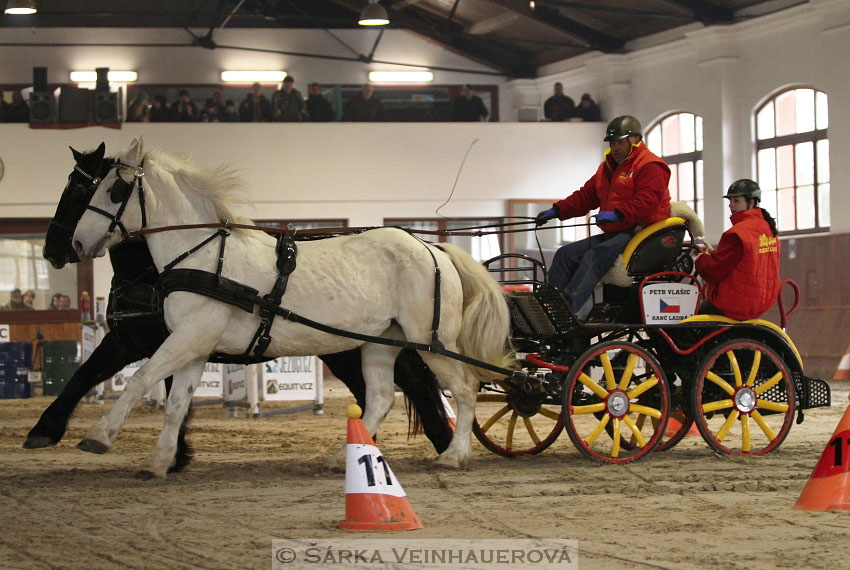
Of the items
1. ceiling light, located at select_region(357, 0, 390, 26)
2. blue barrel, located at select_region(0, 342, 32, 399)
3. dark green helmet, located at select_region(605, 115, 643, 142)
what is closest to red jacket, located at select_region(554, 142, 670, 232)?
dark green helmet, located at select_region(605, 115, 643, 142)

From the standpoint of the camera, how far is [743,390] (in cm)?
701

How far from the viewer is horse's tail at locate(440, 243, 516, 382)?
682cm

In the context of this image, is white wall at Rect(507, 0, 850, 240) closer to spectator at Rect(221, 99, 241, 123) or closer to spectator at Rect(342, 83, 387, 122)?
spectator at Rect(342, 83, 387, 122)

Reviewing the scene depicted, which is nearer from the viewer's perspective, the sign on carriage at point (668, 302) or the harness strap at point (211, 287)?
the harness strap at point (211, 287)

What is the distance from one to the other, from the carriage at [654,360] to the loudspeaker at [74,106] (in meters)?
12.7

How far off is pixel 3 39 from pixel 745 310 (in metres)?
17.8

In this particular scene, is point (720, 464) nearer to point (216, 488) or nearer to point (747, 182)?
point (747, 182)

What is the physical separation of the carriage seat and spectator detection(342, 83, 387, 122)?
1239 cm

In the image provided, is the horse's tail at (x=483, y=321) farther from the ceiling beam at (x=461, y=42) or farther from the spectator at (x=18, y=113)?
the ceiling beam at (x=461, y=42)

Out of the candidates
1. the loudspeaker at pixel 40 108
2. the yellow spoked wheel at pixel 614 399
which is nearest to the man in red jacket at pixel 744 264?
the yellow spoked wheel at pixel 614 399

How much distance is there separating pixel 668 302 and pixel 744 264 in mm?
513

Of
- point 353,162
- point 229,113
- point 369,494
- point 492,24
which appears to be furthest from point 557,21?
point 369,494

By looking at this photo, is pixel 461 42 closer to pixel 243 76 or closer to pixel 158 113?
pixel 243 76

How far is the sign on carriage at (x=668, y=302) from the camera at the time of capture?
6980mm
